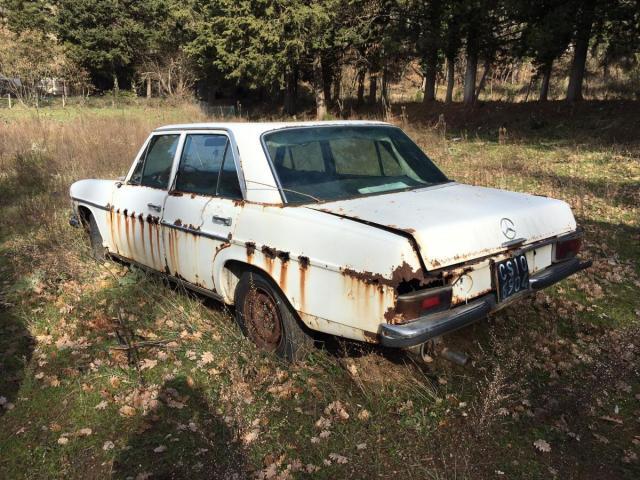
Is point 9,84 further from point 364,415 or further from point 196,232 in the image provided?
point 364,415

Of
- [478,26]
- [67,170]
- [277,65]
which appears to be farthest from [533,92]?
[67,170]

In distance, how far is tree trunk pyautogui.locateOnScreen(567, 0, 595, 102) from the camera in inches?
566

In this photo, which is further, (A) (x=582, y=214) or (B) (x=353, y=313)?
(A) (x=582, y=214)

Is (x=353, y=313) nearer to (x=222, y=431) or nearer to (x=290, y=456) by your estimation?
(x=290, y=456)

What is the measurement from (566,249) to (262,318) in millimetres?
2188

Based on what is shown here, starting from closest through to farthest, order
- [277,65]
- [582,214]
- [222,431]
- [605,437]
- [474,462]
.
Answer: [474,462] → [605,437] → [222,431] → [582,214] → [277,65]

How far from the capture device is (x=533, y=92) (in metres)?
23.3

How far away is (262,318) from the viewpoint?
11.5 feet

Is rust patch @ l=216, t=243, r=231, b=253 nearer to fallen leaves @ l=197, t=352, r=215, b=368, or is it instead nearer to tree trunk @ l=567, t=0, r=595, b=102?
fallen leaves @ l=197, t=352, r=215, b=368

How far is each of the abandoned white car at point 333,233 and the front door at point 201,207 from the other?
0.01 m

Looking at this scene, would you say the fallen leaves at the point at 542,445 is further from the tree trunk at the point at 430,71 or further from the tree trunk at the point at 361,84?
the tree trunk at the point at 361,84

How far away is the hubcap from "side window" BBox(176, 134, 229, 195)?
2.90ft

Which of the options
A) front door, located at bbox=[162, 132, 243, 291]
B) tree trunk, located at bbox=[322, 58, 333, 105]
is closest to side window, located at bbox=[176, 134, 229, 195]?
front door, located at bbox=[162, 132, 243, 291]

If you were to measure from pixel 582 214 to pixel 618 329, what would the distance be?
3439mm
